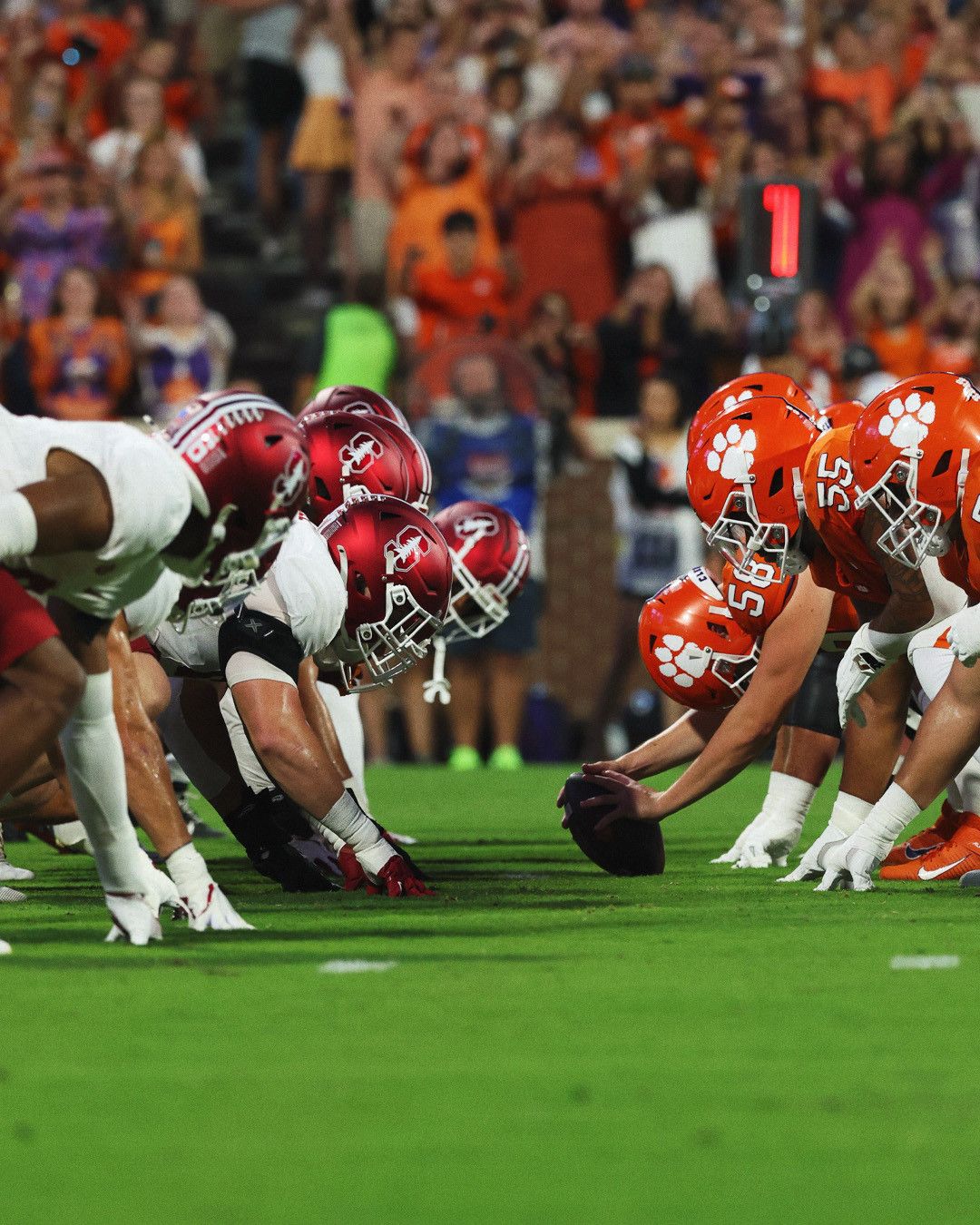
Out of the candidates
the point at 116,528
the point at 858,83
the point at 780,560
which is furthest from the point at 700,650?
the point at 858,83

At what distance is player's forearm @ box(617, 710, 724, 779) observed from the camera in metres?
8.05

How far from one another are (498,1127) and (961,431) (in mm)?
3664

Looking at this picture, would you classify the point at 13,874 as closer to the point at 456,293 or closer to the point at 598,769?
the point at 598,769

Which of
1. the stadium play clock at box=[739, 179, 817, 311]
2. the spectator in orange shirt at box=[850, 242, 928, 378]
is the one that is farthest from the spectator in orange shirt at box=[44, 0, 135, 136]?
the spectator in orange shirt at box=[850, 242, 928, 378]

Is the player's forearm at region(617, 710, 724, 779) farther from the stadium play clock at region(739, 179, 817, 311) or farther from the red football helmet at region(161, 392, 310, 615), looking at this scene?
the stadium play clock at region(739, 179, 817, 311)

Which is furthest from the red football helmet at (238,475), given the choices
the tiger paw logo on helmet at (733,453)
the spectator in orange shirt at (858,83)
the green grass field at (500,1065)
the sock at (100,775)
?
the spectator in orange shirt at (858,83)

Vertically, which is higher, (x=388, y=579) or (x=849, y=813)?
(x=388, y=579)

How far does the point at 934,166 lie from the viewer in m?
14.9

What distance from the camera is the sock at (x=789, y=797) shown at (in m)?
7.97

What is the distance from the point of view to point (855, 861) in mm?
6754

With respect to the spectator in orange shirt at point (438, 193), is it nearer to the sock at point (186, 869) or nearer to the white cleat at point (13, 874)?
the white cleat at point (13, 874)

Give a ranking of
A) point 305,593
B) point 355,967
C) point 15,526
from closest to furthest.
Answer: point 15,526 → point 355,967 → point 305,593

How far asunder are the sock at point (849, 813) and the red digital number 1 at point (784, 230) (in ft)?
19.2

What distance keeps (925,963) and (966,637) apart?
1501 millimetres
